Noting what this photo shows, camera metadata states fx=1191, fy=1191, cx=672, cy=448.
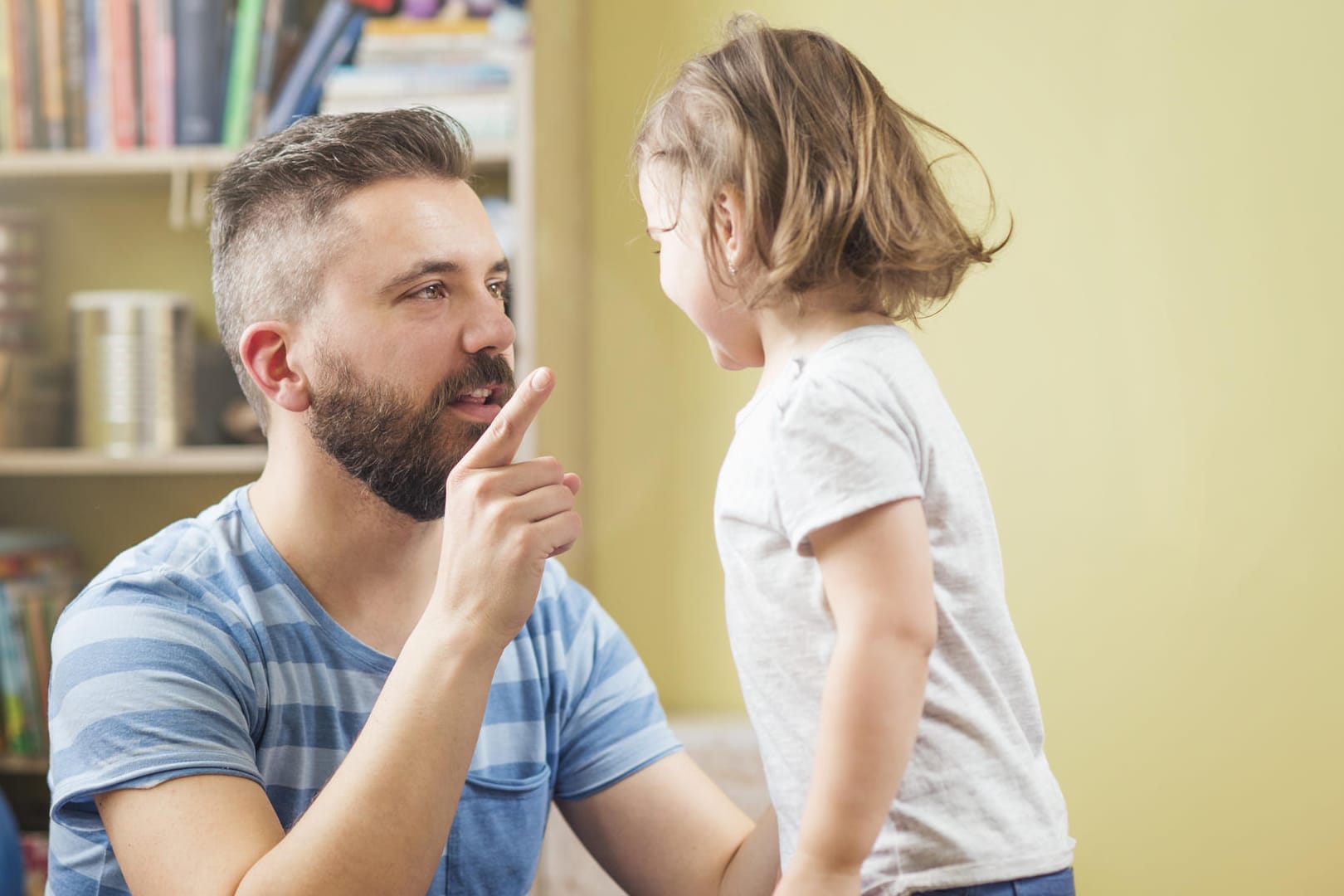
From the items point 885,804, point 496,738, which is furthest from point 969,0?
point 885,804

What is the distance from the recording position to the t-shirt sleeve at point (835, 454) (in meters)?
0.67

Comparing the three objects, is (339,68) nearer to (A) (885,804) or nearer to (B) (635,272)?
(B) (635,272)

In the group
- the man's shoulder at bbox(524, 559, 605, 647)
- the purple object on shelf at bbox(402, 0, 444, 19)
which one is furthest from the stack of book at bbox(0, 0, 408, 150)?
the man's shoulder at bbox(524, 559, 605, 647)

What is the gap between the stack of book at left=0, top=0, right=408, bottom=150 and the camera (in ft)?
5.98

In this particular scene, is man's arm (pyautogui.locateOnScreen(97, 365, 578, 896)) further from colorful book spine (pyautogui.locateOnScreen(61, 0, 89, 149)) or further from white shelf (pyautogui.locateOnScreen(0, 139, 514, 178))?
colorful book spine (pyautogui.locateOnScreen(61, 0, 89, 149))

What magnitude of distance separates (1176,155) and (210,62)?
57.1 inches

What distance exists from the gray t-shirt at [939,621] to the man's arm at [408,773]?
0.59 feet

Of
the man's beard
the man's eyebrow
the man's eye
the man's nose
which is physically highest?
the man's eyebrow

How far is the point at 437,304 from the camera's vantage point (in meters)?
1.02

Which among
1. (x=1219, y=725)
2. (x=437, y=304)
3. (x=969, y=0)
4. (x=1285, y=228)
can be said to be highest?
(x=969, y=0)

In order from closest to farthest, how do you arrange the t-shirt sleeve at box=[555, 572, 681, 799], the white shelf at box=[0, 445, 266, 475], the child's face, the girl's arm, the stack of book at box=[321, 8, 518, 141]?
the girl's arm → the child's face → the t-shirt sleeve at box=[555, 572, 681, 799] → the stack of book at box=[321, 8, 518, 141] → the white shelf at box=[0, 445, 266, 475]

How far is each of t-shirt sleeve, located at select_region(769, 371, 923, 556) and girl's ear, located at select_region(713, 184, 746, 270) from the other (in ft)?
0.31

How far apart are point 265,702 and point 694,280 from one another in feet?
1.68

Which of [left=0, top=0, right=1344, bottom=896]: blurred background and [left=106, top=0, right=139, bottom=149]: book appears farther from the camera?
[left=106, top=0, right=139, bottom=149]: book
